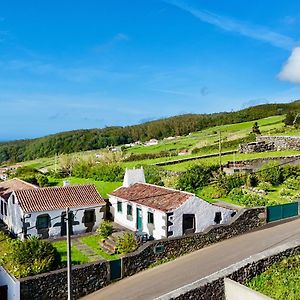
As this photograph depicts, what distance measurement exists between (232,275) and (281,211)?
10.3m

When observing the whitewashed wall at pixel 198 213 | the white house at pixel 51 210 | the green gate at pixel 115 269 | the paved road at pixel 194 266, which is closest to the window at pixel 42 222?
the white house at pixel 51 210

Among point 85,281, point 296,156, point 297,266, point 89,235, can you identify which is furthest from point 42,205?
point 296,156

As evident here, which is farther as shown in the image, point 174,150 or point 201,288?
point 174,150

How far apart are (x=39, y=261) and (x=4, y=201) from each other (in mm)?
11347

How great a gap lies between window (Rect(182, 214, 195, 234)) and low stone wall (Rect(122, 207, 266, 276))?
86 centimetres

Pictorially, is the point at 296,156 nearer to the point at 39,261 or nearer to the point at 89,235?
the point at 89,235

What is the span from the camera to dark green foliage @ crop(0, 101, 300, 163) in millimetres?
93312

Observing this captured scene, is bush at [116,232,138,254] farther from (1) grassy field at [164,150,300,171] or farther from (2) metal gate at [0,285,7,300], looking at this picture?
(1) grassy field at [164,150,300,171]

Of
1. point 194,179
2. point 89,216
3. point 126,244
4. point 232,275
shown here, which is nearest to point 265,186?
point 194,179

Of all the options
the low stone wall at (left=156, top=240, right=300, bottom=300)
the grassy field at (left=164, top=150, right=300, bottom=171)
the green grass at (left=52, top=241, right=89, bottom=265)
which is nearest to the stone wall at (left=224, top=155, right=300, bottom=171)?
the grassy field at (left=164, top=150, right=300, bottom=171)

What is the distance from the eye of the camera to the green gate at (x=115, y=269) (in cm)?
1994

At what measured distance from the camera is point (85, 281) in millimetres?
19094

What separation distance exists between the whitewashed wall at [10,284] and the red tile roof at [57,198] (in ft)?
20.0

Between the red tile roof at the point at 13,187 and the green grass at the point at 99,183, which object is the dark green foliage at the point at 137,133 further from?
the red tile roof at the point at 13,187
